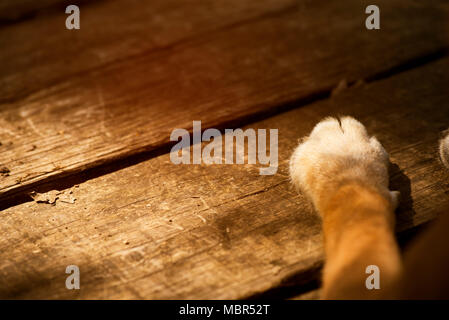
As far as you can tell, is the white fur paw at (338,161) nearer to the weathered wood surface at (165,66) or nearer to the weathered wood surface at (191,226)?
the weathered wood surface at (191,226)

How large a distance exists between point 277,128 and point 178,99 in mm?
445

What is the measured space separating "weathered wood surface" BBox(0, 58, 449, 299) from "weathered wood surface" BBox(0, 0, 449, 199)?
8.2 inches

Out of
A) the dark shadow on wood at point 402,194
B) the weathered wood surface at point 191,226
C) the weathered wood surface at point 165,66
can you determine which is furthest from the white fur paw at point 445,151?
the weathered wood surface at point 165,66

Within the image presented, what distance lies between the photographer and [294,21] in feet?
7.73

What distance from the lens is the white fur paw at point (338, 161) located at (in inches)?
49.8

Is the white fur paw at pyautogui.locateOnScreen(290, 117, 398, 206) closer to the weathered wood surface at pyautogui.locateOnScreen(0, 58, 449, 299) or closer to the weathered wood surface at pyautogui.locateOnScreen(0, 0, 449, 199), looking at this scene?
the weathered wood surface at pyautogui.locateOnScreen(0, 58, 449, 299)

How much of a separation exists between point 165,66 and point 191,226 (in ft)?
3.41

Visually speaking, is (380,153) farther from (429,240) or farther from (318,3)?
(318,3)

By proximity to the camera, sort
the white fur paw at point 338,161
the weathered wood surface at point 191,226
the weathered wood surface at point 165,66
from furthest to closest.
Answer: the weathered wood surface at point 165,66 < the white fur paw at point 338,161 < the weathered wood surface at point 191,226

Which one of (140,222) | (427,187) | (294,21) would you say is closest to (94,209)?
(140,222)

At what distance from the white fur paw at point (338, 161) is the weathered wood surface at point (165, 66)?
0.37 meters

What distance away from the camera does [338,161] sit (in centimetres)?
132

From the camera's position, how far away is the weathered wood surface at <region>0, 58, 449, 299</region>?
43.7 inches

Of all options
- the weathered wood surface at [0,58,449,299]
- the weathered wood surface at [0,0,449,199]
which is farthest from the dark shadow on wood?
the weathered wood surface at [0,0,449,199]
